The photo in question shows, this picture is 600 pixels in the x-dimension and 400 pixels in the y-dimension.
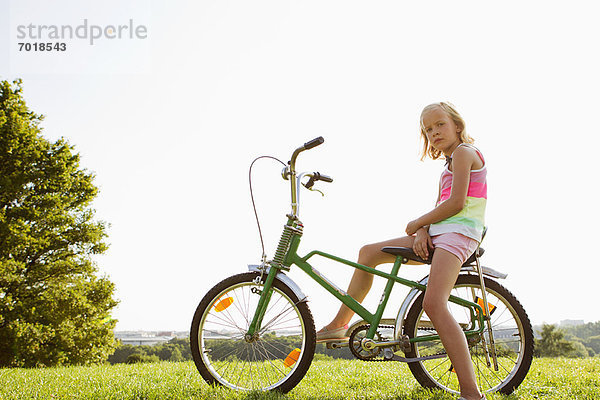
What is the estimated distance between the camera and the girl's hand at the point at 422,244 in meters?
3.28

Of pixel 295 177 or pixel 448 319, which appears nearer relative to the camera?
pixel 448 319

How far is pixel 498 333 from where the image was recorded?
3.46 meters

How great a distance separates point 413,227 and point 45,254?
14.3 m

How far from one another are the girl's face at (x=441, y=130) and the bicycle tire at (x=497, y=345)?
105 centimetres

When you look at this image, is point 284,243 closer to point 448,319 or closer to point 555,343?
point 448,319

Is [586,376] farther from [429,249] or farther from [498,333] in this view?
[429,249]

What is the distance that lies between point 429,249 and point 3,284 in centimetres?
1362

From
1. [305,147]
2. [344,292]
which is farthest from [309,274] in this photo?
[305,147]

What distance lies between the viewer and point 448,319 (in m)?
3.00

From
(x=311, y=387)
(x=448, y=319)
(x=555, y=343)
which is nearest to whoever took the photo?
(x=448, y=319)

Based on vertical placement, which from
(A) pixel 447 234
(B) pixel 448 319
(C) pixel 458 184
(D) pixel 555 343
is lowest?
(D) pixel 555 343

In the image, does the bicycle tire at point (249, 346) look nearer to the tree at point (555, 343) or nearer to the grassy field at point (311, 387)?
the grassy field at point (311, 387)

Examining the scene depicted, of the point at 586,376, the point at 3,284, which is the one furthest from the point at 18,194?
the point at 586,376

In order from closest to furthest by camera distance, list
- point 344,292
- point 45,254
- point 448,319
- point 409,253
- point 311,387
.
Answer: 1. point 448,319
2. point 409,253
3. point 344,292
4. point 311,387
5. point 45,254
